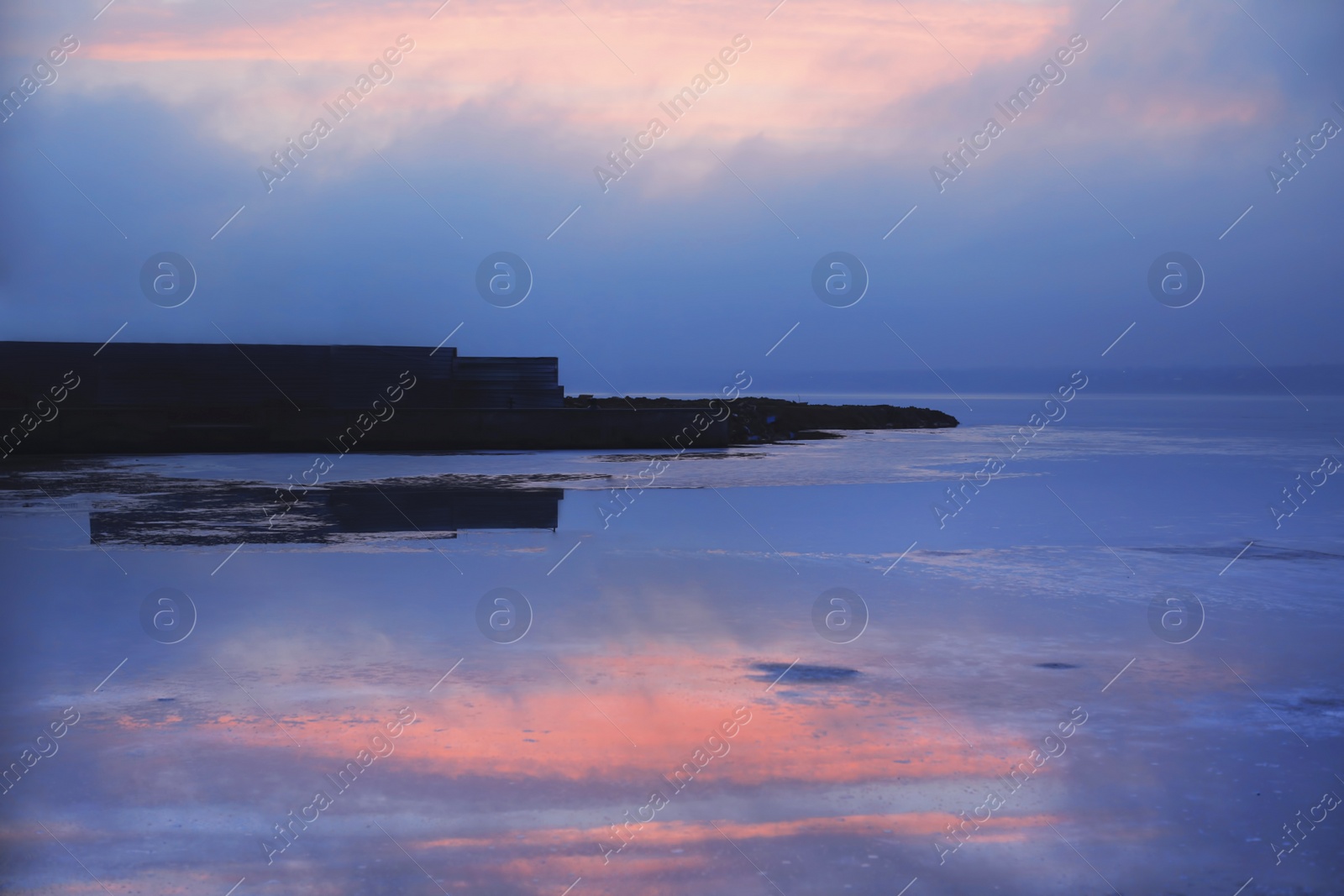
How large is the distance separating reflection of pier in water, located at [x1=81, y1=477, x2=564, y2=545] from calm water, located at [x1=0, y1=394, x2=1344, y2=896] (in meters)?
0.12

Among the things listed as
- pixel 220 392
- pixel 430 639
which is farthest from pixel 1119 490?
pixel 220 392

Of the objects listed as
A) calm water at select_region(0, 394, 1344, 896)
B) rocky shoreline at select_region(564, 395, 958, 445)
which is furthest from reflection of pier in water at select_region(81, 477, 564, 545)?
rocky shoreline at select_region(564, 395, 958, 445)

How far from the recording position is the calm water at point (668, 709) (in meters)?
3.39

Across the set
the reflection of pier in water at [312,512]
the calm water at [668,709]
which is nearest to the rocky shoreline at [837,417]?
the reflection of pier in water at [312,512]

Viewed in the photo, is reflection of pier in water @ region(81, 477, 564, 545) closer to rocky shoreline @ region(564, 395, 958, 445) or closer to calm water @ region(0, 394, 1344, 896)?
calm water @ region(0, 394, 1344, 896)

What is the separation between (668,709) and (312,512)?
24.8ft

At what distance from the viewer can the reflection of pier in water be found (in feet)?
32.0

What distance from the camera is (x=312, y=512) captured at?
37.2 feet

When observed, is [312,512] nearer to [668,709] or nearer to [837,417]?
[668,709]

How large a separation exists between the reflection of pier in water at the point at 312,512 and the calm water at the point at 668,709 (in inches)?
4.6

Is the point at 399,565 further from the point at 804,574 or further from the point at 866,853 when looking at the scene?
the point at 866,853

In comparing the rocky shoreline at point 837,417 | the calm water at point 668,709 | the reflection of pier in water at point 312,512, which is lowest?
the calm water at point 668,709

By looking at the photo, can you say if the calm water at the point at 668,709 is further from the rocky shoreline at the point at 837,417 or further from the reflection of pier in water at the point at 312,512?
the rocky shoreline at the point at 837,417

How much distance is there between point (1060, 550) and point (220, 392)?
63.8 feet
